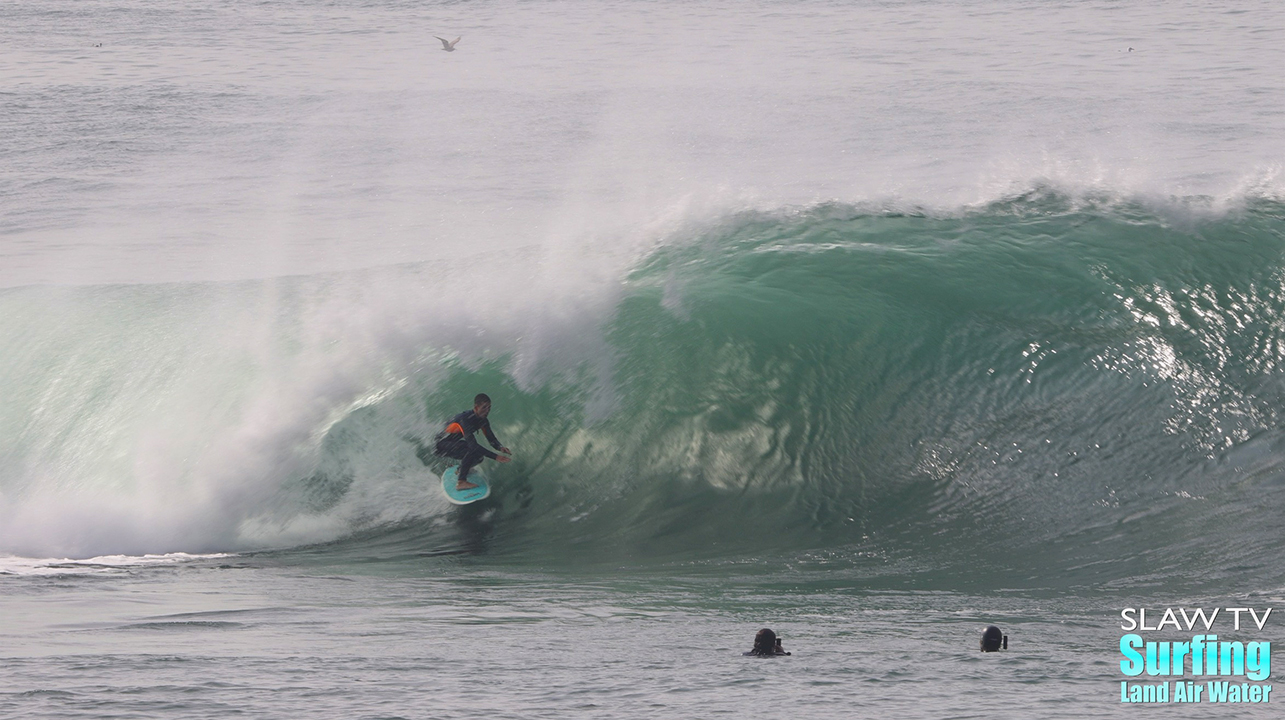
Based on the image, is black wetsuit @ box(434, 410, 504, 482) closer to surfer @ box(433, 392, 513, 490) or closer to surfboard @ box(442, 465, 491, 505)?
surfer @ box(433, 392, 513, 490)

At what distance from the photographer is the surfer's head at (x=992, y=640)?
619cm

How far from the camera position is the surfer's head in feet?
20.3

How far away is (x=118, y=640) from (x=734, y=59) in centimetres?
3459

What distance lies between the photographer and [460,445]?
10.1 meters

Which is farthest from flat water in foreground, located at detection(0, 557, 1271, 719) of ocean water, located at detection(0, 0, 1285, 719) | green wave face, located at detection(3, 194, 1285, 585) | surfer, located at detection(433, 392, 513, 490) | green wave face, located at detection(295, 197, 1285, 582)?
surfer, located at detection(433, 392, 513, 490)

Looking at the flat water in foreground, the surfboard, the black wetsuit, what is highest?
the black wetsuit

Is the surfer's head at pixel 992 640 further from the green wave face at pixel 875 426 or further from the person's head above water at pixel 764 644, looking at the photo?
the green wave face at pixel 875 426

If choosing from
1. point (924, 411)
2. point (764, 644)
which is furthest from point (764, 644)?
point (924, 411)

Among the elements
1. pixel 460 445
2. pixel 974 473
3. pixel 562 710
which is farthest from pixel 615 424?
pixel 562 710

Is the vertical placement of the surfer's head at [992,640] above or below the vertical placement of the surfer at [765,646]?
above

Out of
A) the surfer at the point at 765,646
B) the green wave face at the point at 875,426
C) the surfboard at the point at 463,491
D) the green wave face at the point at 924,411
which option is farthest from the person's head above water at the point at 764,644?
the surfboard at the point at 463,491

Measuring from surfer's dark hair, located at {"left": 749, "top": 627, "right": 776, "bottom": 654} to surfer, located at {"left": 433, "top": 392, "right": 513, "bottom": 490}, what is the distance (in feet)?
13.5

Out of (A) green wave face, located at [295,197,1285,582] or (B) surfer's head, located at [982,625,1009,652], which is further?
(A) green wave face, located at [295,197,1285,582]

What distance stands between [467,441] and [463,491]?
0.45 metres
